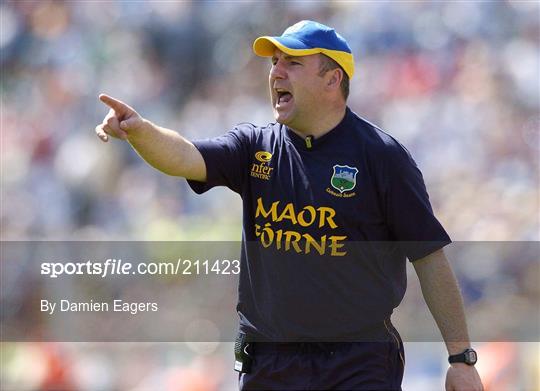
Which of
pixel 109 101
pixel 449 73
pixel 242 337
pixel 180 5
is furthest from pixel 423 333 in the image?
pixel 109 101

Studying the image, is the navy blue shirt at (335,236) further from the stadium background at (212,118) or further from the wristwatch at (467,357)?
the stadium background at (212,118)

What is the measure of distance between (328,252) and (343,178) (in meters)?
0.27

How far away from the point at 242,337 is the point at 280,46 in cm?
107

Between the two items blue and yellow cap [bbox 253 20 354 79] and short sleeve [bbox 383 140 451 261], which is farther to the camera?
blue and yellow cap [bbox 253 20 354 79]

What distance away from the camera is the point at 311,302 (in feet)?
10.6

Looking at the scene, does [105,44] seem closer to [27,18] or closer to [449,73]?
[27,18]

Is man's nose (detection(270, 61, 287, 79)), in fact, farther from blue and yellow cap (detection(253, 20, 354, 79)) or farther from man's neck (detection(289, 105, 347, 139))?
man's neck (detection(289, 105, 347, 139))

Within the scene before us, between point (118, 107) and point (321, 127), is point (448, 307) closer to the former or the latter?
point (321, 127)

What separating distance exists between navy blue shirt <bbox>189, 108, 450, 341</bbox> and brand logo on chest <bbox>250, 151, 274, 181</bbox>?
0.02 m

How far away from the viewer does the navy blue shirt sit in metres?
3.22

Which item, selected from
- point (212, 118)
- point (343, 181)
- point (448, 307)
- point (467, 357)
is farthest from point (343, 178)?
point (212, 118)

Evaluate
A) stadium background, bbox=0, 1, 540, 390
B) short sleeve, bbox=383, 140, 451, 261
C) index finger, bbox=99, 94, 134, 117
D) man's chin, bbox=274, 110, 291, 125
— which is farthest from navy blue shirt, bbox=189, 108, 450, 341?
stadium background, bbox=0, 1, 540, 390

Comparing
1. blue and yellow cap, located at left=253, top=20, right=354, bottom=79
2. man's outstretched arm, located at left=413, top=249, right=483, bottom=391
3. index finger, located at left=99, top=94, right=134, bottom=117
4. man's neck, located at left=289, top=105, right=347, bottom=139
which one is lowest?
man's outstretched arm, located at left=413, top=249, right=483, bottom=391

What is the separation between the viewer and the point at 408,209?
322 centimetres
